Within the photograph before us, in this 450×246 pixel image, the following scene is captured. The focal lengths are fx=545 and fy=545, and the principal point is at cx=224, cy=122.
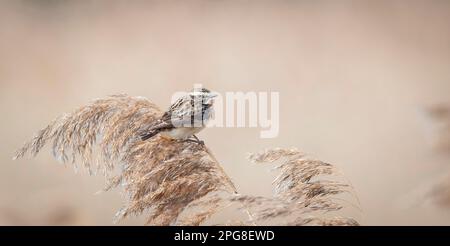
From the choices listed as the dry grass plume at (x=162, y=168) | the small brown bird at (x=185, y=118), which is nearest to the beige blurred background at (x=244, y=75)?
the small brown bird at (x=185, y=118)

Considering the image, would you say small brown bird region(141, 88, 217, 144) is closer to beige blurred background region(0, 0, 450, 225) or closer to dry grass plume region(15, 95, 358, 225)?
dry grass plume region(15, 95, 358, 225)

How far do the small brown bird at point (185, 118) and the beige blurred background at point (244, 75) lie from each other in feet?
2.95

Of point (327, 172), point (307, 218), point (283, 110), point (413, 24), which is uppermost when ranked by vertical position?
point (413, 24)

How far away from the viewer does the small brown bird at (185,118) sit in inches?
87.0

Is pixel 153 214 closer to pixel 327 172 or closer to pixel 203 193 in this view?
pixel 203 193

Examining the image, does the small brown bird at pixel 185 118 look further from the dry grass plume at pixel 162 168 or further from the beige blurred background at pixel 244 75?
the beige blurred background at pixel 244 75

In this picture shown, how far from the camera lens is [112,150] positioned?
2.05 metres

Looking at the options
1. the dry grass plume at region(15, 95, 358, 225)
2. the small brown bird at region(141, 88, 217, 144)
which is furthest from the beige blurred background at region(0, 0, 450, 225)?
the dry grass plume at region(15, 95, 358, 225)

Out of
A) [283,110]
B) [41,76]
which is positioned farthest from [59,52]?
[283,110]

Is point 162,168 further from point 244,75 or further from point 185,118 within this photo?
point 244,75

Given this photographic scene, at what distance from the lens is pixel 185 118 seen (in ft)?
7.66

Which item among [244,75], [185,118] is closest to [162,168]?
[185,118]

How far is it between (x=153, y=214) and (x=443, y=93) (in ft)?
6.96

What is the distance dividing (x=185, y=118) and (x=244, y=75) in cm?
110
